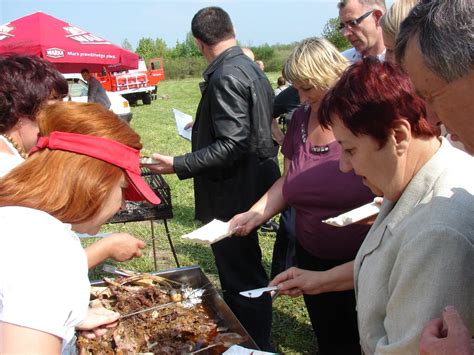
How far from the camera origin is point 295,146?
2410 millimetres

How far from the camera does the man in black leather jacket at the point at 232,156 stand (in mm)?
2828

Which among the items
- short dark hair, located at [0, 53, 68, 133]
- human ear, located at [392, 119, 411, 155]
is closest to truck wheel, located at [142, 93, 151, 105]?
short dark hair, located at [0, 53, 68, 133]

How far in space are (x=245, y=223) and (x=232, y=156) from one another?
56cm

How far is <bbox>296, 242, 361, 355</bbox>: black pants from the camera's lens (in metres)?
2.42

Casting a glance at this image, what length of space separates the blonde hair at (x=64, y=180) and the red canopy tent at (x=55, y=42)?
625cm

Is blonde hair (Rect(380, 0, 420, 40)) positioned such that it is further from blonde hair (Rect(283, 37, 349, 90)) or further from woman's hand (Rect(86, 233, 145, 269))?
woman's hand (Rect(86, 233, 145, 269))

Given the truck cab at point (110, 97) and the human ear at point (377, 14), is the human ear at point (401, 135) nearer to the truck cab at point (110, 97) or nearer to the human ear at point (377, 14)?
the human ear at point (377, 14)

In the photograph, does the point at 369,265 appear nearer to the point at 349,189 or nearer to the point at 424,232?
the point at 424,232

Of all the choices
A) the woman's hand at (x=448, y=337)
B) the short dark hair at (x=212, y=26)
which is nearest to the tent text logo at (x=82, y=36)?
the short dark hair at (x=212, y=26)

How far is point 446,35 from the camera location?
3.15ft

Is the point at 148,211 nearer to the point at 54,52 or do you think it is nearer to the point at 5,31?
the point at 54,52

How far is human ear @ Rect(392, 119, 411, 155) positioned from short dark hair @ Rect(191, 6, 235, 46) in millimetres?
1979

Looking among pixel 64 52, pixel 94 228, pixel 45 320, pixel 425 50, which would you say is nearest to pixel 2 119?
pixel 94 228

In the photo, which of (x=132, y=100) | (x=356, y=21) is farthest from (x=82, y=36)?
(x=132, y=100)
